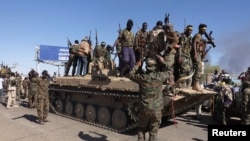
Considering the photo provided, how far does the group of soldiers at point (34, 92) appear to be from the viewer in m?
12.6

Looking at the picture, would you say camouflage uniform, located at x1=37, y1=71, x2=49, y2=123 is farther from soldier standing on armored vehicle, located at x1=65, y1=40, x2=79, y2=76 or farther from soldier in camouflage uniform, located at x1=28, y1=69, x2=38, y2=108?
soldier in camouflage uniform, located at x1=28, y1=69, x2=38, y2=108

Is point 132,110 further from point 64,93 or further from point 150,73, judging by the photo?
point 64,93

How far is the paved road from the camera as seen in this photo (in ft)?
34.0

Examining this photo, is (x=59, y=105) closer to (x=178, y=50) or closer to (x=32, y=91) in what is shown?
(x=32, y=91)

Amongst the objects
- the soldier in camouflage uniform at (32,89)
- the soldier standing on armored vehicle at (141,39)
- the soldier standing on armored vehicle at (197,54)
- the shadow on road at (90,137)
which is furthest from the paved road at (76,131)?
the soldier in camouflage uniform at (32,89)

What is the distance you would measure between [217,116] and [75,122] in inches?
207

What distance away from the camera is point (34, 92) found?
1769cm

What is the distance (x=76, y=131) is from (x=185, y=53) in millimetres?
4299

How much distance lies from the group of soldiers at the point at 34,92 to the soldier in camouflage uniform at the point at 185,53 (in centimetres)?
508

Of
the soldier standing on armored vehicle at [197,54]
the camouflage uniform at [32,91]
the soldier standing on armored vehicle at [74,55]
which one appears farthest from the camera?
the camouflage uniform at [32,91]

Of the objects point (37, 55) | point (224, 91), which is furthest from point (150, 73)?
point (37, 55)

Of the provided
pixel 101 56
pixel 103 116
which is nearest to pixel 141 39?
pixel 101 56

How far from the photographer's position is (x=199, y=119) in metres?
13.7

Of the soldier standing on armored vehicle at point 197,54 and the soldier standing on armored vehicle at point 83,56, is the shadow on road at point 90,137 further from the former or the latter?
the soldier standing on armored vehicle at point 83,56
